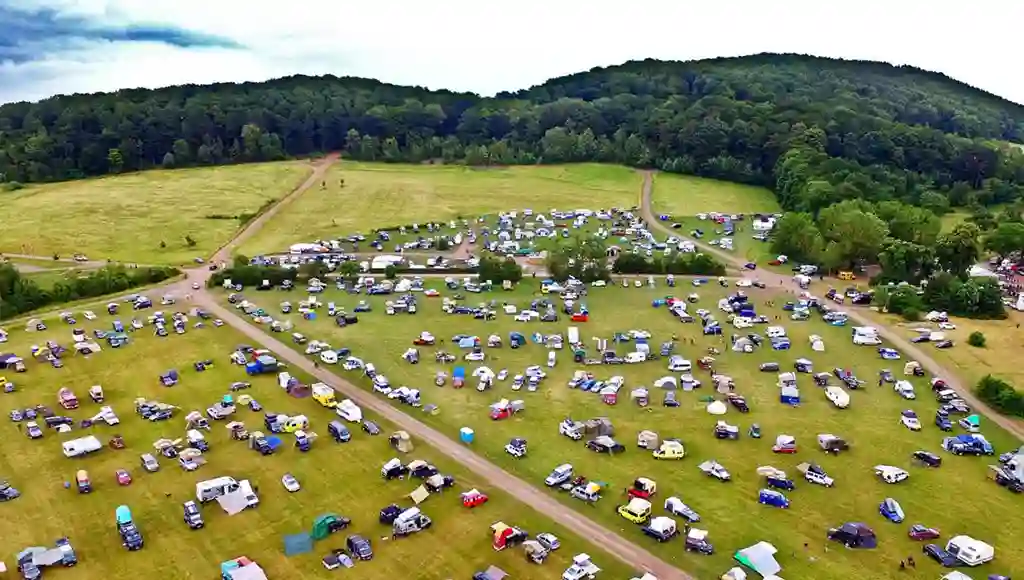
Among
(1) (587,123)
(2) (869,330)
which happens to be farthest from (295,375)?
(1) (587,123)

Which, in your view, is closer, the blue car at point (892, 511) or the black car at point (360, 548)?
the black car at point (360, 548)

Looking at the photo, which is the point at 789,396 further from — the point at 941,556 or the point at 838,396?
the point at 941,556

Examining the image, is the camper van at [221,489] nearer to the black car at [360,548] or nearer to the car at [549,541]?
the black car at [360,548]

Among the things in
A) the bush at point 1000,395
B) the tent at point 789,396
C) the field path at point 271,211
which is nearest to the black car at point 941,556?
the tent at point 789,396

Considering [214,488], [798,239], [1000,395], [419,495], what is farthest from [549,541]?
[798,239]

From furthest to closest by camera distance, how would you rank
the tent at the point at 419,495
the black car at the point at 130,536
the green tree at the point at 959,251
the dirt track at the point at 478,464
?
the green tree at the point at 959,251 → the tent at the point at 419,495 → the black car at the point at 130,536 → the dirt track at the point at 478,464

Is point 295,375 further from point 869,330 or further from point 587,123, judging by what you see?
point 587,123
